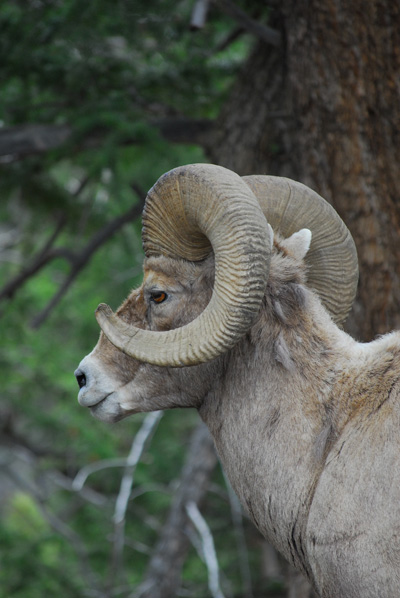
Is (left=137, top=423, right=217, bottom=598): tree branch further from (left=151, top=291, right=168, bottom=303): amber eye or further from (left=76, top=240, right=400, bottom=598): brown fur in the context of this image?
(left=151, top=291, right=168, bottom=303): amber eye

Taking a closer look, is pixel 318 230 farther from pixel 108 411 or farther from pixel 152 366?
pixel 108 411

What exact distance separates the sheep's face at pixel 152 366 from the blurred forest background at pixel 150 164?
2.13m

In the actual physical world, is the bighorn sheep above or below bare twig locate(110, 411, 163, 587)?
above

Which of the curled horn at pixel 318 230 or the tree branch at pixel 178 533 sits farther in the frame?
the tree branch at pixel 178 533

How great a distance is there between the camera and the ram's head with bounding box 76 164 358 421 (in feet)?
12.2

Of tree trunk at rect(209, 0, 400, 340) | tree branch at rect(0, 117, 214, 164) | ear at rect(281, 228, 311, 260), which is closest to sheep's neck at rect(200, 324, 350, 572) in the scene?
ear at rect(281, 228, 311, 260)

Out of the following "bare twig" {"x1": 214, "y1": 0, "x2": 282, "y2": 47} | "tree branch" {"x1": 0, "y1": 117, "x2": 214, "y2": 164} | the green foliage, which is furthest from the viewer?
"tree branch" {"x1": 0, "y1": 117, "x2": 214, "y2": 164}

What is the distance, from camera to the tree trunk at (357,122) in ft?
18.7

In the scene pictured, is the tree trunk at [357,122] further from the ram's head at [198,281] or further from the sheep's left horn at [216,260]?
the sheep's left horn at [216,260]

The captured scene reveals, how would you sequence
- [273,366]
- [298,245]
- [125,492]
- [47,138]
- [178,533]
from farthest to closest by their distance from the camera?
[125,492] → [178,533] → [47,138] → [298,245] → [273,366]

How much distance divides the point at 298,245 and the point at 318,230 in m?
0.25

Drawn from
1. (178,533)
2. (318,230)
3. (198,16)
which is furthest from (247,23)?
(178,533)

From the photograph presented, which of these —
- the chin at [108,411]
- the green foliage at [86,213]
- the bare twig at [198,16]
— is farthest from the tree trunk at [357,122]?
the chin at [108,411]

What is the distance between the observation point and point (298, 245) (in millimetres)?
4246
